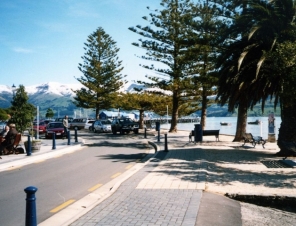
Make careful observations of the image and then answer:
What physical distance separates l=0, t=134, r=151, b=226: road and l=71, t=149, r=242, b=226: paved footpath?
1.06 m

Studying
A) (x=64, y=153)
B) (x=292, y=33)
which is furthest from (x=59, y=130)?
(x=292, y=33)

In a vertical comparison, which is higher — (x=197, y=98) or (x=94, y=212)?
(x=197, y=98)

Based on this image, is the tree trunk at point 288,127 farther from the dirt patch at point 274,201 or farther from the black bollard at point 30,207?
the black bollard at point 30,207

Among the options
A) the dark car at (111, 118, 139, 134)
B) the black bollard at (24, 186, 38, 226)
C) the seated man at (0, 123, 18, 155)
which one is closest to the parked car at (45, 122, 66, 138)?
the dark car at (111, 118, 139, 134)

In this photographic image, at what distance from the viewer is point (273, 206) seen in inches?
262

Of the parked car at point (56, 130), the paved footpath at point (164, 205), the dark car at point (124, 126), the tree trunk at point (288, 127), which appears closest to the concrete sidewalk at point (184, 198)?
the paved footpath at point (164, 205)

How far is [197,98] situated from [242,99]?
16.5 m

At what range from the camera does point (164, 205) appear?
5.93 meters

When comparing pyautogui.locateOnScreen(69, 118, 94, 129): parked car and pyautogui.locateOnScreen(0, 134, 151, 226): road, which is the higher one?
pyautogui.locateOnScreen(69, 118, 94, 129): parked car

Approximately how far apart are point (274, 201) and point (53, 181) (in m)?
5.85

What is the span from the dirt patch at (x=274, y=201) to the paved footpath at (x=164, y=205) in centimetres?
45

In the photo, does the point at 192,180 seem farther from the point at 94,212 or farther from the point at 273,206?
the point at 94,212

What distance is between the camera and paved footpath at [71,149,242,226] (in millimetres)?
5141

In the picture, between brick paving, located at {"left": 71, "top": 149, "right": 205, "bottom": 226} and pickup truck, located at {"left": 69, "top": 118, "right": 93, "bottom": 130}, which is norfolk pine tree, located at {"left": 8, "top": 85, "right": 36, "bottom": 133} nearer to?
brick paving, located at {"left": 71, "top": 149, "right": 205, "bottom": 226}
